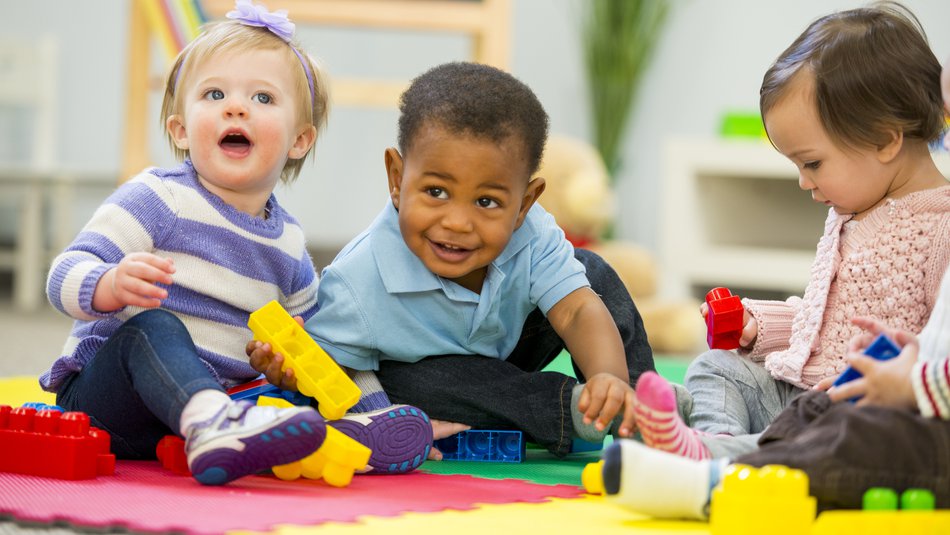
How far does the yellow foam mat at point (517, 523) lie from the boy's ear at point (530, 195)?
36 cm

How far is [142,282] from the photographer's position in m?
0.97

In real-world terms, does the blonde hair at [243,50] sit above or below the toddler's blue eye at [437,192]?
above

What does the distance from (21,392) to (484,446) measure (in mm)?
671

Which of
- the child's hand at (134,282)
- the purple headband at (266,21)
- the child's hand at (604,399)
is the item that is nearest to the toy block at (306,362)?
the child's hand at (134,282)

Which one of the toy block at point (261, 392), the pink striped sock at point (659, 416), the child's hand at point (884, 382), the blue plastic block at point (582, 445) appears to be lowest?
the blue plastic block at point (582, 445)

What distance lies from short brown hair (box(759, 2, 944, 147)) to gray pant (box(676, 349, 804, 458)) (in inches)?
10.3

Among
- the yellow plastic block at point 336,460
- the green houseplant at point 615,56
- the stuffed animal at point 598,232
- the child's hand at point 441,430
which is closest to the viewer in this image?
the yellow plastic block at point 336,460

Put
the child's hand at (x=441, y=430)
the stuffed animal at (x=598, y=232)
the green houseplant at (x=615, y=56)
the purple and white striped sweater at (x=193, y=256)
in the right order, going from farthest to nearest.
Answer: the green houseplant at (x=615, y=56) → the stuffed animal at (x=598, y=232) → the child's hand at (x=441, y=430) → the purple and white striped sweater at (x=193, y=256)

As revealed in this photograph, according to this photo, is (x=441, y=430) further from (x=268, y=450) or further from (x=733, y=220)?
(x=733, y=220)

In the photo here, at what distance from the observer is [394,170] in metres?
1.20

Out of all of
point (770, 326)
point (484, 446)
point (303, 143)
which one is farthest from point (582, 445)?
point (303, 143)

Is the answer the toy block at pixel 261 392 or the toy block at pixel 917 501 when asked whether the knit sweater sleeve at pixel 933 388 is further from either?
the toy block at pixel 261 392

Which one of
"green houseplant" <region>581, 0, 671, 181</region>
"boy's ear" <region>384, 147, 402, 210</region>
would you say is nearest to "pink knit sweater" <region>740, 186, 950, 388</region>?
"boy's ear" <region>384, 147, 402, 210</region>

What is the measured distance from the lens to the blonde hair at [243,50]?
1.21 meters
